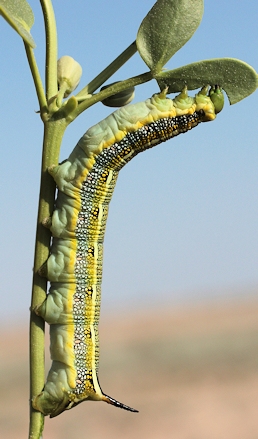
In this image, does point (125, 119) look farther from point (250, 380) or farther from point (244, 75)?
point (250, 380)

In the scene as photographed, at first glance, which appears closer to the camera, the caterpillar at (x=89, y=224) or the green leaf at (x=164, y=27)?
the green leaf at (x=164, y=27)

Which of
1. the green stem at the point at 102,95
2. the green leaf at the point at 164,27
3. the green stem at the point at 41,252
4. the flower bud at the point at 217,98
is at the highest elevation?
the green leaf at the point at 164,27

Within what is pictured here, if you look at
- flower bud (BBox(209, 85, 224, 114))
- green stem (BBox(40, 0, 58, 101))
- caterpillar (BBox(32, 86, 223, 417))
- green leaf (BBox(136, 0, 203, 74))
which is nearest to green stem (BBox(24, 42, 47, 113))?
green stem (BBox(40, 0, 58, 101))

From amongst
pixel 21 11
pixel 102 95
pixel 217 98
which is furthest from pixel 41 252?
pixel 217 98

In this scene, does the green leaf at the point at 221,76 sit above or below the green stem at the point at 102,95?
above

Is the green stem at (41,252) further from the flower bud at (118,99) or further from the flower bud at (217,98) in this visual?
the flower bud at (217,98)

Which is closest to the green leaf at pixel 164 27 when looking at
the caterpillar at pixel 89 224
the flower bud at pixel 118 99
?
the flower bud at pixel 118 99

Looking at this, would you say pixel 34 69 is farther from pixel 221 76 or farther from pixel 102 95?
pixel 221 76
